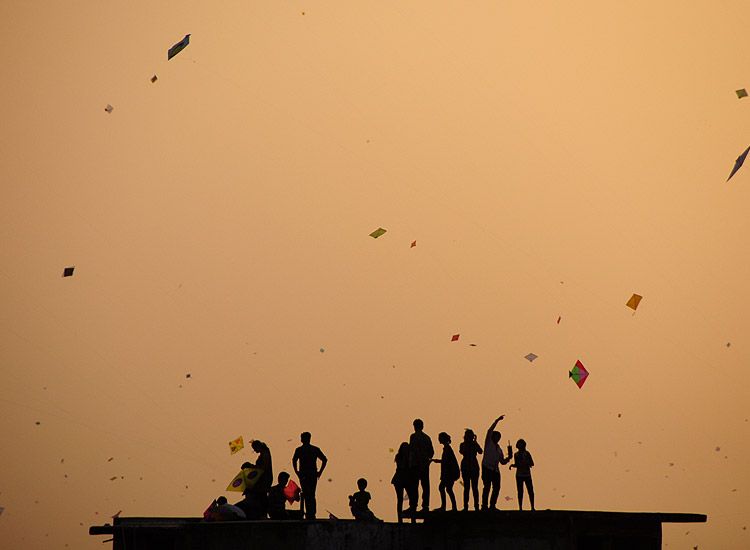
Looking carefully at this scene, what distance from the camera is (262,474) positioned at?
22.5 m

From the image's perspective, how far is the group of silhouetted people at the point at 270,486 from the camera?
22.5 meters

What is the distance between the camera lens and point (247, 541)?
20453mm

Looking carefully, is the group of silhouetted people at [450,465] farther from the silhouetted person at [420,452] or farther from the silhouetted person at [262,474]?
the silhouetted person at [262,474]

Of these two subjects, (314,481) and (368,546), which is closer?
(368,546)

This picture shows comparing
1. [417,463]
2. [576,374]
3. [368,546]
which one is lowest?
[368,546]

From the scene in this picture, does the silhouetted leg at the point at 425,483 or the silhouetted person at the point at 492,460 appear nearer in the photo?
the silhouetted leg at the point at 425,483

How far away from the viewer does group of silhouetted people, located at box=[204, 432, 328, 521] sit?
2245cm

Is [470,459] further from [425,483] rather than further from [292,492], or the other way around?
[292,492]

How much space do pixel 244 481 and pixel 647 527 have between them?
7.63 metres

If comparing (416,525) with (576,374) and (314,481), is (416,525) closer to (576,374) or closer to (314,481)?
(314,481)

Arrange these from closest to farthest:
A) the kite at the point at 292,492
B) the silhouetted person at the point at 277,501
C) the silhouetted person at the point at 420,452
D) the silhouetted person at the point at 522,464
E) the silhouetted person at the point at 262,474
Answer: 1. the silhouetted person at the point at 420,452
2. the silhouetted person at the point at 262,474
3. the silhouetted person at the point at 277,501
4. the silhouetted person at the point at 522,464
5. the kite at the point at 292,492

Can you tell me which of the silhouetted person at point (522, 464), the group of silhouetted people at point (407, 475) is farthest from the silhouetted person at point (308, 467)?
the silhouetted person at point (522, 464)

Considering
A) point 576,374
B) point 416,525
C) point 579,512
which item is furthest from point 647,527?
point 576,374

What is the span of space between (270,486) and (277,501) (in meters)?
0.58
